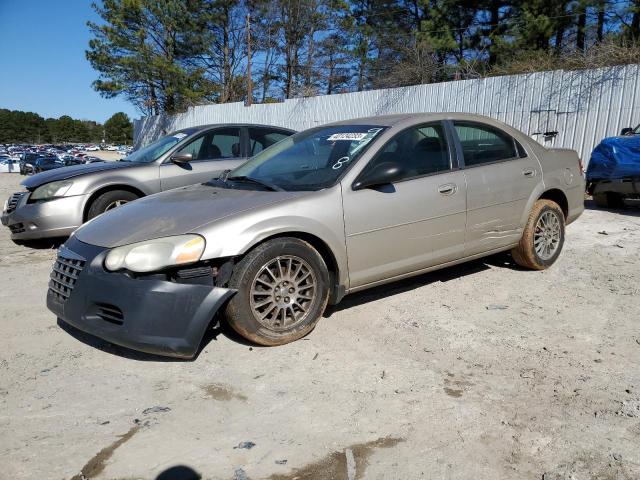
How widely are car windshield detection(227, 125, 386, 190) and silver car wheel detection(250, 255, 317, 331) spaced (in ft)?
2.12

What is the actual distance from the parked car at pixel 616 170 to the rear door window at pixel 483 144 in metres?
4.08

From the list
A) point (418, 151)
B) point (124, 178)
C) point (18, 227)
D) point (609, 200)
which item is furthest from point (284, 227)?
point (609, 200)

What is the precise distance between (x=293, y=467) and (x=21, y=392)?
1.73 m

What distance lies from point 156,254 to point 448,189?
2352mm

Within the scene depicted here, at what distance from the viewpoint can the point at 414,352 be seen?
11.4 ft

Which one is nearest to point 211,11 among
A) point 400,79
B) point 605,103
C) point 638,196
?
point 400,79

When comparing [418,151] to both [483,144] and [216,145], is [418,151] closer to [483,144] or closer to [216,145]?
[483,144]

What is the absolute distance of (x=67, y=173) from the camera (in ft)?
21.1

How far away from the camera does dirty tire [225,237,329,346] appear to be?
129 inches

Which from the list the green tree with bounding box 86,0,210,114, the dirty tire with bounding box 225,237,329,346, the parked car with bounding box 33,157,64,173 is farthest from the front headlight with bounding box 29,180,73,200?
the parked car with bounding box 33,157,64,173

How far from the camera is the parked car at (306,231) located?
10.3ft

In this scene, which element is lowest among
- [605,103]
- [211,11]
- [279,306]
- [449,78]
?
[279,306]

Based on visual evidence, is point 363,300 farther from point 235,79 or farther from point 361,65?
point 235,79

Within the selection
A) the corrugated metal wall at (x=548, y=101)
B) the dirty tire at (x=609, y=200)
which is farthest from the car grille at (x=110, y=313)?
the corrugated metal wall at (x=548, y=101)
